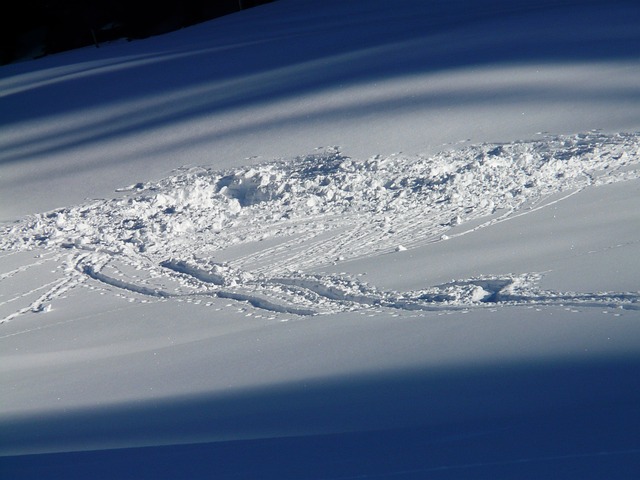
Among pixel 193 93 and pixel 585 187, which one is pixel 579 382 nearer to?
pixel 585 187

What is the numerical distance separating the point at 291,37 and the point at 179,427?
6.12 metres

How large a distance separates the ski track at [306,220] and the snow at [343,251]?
0.6 inches

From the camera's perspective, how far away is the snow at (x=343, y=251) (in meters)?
1.90

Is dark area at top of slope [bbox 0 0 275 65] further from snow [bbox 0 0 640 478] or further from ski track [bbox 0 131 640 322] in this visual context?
ski track [bbox 0 131 640 322]

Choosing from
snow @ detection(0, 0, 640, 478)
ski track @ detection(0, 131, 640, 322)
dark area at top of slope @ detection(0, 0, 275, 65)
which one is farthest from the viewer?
dark area at top of slope @ detection(0, 0, 275, 65)

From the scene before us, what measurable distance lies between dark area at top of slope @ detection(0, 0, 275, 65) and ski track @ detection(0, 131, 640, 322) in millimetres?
6559

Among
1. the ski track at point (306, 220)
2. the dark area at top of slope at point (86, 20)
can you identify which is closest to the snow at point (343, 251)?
the ski track at point (306, 220)

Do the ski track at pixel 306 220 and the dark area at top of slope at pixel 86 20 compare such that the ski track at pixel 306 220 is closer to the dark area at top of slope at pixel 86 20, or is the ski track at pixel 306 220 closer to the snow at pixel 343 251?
the snow at pixel 343 251

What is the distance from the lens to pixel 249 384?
2244 millimetres

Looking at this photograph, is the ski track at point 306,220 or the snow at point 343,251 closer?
the snow at point 343,251

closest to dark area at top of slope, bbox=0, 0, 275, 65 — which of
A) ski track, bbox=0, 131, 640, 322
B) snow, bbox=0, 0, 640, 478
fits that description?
snow, bbox=0, 0, 640, 478

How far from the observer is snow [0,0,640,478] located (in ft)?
6.22

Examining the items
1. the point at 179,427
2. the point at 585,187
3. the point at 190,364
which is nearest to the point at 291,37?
the point at 585,187

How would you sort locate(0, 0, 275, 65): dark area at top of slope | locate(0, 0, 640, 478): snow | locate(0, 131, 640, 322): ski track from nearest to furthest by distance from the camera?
locate(0, 0, 640, 478): snow
locate(0, 131, 640, 322): ski track
locate(0, 0, 275, 65): dark area at top of slope
